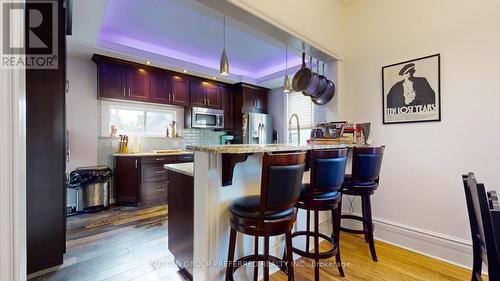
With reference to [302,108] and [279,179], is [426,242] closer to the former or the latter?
[279,179]

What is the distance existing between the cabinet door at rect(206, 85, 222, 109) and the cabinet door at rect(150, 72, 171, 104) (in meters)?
0.91

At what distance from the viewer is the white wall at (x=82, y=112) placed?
3494 mm

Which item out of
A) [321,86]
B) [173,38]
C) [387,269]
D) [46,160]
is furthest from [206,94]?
[387,269]

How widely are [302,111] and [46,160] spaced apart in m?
4.45

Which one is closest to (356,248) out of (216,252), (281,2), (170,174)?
(216,252)

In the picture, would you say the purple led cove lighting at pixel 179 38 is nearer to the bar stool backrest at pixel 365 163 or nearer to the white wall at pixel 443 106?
the white wall at pixel 443 106

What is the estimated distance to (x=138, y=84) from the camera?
3.84 m

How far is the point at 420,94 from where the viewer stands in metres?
2.13

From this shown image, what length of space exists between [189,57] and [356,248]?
4.22 metres

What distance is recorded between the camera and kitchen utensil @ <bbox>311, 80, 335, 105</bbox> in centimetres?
259

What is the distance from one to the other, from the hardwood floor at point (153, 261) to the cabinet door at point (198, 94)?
2696 millimetres

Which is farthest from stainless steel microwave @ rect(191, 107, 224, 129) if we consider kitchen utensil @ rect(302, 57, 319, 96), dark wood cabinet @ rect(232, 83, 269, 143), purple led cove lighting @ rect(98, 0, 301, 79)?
kitchen utensil @ rect(302, 57, 319, 96)

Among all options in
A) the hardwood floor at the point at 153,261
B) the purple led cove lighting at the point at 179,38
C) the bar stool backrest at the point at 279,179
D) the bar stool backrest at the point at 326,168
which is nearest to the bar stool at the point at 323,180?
the bar stool backrest at the point at 326,168

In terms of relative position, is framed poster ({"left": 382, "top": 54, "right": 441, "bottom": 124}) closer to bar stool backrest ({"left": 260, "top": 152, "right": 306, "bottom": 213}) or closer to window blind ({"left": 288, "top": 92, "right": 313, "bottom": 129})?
bar stool backrest ({"left": 260, "top": 152, "right": 306, "bottom": 213})
